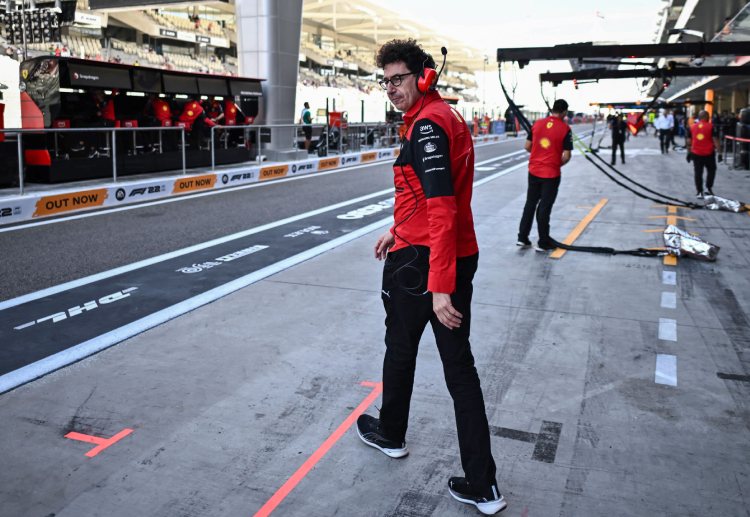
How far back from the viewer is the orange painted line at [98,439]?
11.6ft

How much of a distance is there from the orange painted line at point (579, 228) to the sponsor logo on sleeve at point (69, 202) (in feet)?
26.7

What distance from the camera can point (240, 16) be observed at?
2191 cm

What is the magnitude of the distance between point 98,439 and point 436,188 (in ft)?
7.48

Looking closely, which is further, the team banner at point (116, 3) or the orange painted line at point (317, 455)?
the team banner at point (116, 3)

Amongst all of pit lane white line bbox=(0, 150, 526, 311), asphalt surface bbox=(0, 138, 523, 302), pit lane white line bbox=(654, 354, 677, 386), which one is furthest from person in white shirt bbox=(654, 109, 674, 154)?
pit lane white line bbox=(654, 354, 677, 386)

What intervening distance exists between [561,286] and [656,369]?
2350 mm

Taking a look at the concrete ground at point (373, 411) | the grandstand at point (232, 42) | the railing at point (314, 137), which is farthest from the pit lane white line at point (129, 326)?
the grandstand at point (232, 42)

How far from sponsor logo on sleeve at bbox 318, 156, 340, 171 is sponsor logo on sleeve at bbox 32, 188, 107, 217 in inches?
374

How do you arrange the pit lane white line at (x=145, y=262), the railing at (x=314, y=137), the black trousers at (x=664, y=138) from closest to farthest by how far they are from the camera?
1. the pit lane white line at (x=145, y=262)
2. the railing at (x=314, y=137)
3. the black trousers at (x=664, y=138)

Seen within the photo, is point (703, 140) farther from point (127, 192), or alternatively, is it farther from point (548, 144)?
point (127, 192)

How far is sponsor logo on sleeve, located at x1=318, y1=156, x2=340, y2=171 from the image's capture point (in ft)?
70.1

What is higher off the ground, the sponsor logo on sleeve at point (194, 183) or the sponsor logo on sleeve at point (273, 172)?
the sponsor logo on sleeve at point (273, 172)

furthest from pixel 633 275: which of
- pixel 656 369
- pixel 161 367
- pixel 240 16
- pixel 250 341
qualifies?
pixel 240 16

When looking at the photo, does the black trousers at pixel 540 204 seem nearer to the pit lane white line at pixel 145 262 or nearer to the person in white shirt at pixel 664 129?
the pit lane white line at pixel 145 262
